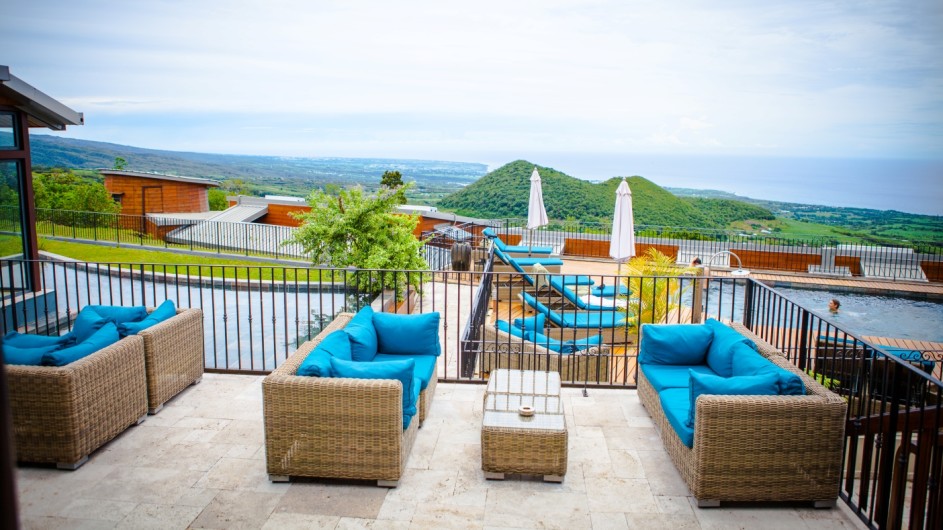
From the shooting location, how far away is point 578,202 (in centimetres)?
2703

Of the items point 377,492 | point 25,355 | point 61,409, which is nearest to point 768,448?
point 377,492

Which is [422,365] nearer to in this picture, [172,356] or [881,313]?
[172,356]

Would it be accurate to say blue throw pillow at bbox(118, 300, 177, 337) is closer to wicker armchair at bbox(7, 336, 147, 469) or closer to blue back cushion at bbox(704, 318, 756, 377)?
wicker armchair at bbox(7, 336, 147, 469)

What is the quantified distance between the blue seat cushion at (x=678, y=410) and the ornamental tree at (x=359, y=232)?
16.1 ft

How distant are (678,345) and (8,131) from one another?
27.9 ft

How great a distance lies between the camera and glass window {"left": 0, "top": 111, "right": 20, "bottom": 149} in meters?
8.21

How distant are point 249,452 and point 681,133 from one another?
41.5 metres

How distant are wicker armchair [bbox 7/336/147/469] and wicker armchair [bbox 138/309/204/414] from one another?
19.7 inches

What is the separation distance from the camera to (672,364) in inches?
197

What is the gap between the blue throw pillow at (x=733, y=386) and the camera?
3744 millimetres

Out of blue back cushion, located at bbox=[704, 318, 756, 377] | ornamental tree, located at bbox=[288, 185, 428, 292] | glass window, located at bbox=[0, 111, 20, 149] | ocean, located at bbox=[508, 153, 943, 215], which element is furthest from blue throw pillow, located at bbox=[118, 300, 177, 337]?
ocean, located at bbox=[508, 153, 943, 215]

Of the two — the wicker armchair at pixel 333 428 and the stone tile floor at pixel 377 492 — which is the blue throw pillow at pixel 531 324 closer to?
the stone tile floor at pixel 377 492

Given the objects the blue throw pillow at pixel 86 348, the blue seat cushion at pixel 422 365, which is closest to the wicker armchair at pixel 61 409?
the blue throw pillow at pixel 86 348

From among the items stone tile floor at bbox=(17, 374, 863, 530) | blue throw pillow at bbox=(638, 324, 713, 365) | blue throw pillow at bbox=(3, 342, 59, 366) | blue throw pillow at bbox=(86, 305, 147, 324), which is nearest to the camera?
stone tile floor at bbox=(17, 374, 863, 530)
